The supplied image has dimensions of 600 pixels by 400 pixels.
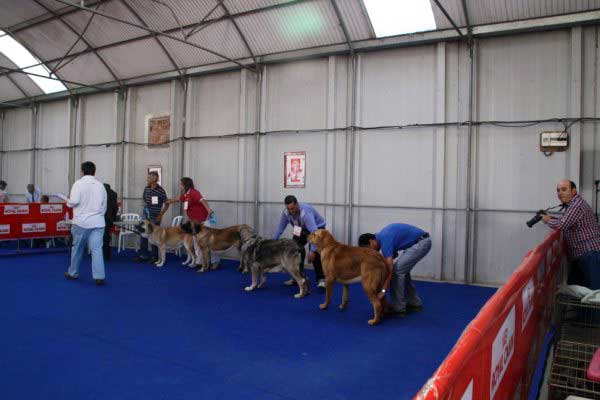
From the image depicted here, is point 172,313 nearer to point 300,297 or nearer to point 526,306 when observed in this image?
point 300,297

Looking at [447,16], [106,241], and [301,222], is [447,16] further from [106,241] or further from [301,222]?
[106,241]

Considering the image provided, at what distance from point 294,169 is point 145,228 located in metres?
3.47

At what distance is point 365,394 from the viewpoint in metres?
3.38

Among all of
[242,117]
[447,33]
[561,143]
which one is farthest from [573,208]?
[242,117]

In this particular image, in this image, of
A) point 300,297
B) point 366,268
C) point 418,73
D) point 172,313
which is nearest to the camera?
point 366,268

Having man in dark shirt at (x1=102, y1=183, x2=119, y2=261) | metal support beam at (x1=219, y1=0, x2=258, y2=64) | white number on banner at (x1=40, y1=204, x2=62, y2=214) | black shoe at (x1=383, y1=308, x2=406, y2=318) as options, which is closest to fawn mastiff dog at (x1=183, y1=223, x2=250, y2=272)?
man in dark shirt at (x1=102, y1=183, x2=119, y2=261)

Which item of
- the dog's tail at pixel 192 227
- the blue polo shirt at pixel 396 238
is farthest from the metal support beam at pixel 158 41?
the blue polo shirt at pixel 396 238

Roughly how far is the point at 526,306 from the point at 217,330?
140 inches

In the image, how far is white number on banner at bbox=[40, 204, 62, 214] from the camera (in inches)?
439

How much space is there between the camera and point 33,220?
431 inches

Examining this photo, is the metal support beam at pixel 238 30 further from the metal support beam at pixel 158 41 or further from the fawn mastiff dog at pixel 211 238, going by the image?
the fawn mastiff dog at pixel 211 238

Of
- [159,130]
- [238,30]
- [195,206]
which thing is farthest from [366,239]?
[159,130]

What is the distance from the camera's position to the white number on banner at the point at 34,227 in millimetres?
10812

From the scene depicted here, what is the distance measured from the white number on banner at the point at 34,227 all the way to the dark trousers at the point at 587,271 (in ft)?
37.7
